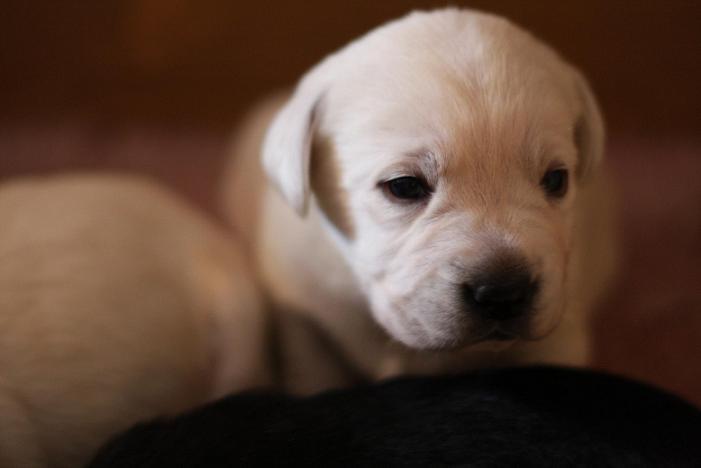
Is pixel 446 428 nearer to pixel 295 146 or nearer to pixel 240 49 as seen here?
pixel 295 146

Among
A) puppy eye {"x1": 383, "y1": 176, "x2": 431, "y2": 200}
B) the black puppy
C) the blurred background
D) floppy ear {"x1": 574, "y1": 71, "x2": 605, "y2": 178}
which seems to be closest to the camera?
the black puppy

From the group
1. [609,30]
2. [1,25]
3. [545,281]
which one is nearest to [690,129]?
[609,30]

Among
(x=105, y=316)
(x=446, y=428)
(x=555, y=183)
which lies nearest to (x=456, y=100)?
(x=555, y=183)

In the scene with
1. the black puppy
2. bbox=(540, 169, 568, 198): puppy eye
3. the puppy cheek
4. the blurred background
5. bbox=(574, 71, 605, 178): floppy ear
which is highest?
the blurred background

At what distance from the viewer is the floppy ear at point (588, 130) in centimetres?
154

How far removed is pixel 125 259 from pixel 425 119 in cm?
75

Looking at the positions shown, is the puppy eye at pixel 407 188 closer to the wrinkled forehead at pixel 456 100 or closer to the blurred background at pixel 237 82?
the wrinkled forehead at pixel 456 100

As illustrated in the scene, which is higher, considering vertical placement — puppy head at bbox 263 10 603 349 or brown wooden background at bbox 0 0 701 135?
brown wooden background at bbox 0 0 701 135

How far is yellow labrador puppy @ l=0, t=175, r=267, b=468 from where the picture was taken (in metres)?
1.42

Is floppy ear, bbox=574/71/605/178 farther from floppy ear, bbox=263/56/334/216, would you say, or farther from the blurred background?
the blurred background

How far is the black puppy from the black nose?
0.16m

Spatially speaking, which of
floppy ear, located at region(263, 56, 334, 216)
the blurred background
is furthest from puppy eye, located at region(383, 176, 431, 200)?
the blurred background

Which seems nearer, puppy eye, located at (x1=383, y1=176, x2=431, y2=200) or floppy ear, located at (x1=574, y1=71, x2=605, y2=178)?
puppy eye, located at (x1=383, y1=176, x2=431, y2=200)

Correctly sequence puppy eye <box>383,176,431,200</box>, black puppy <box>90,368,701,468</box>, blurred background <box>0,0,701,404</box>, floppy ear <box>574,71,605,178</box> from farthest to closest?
blurred background <box>0,0,701,404</box> < floppy ear <box>574,71,605,178</box> < puppy eye <box>383,176,431,200</box> < black puppy <box>90,368,701,468</box>
